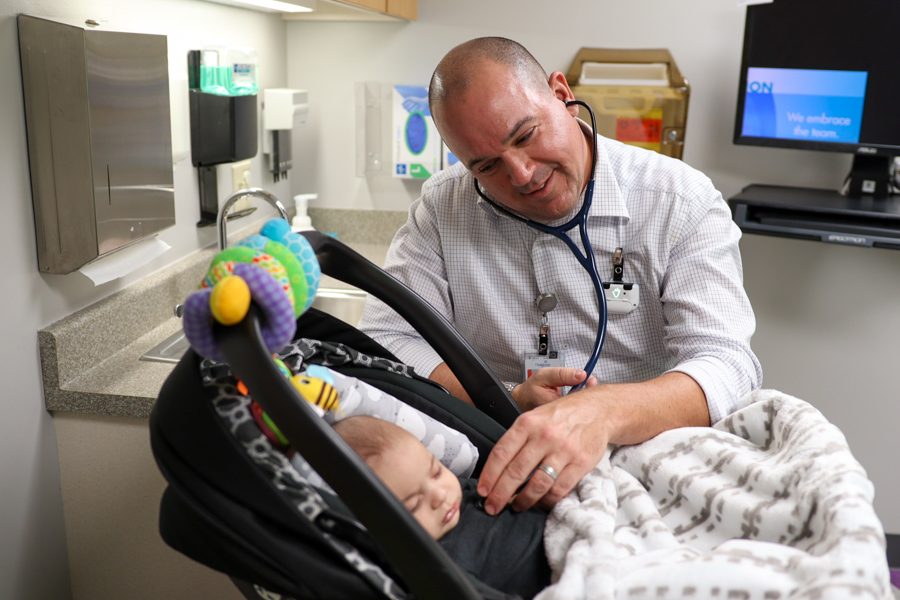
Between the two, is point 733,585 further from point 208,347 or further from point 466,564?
point 208,347

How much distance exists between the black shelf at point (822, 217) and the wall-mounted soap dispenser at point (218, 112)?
136cm

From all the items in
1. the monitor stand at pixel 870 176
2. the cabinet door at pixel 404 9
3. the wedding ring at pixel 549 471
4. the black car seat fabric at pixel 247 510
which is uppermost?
the cabinet door at pixel 404 9

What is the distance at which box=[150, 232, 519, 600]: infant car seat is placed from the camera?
0.55 metres

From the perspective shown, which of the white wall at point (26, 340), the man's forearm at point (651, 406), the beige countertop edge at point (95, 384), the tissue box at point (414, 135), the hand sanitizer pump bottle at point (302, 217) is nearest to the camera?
the man's forearm at point (651, 406)

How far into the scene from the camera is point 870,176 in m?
2.11

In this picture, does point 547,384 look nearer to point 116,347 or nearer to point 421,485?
point 421,485

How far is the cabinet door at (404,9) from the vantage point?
2.05 metres

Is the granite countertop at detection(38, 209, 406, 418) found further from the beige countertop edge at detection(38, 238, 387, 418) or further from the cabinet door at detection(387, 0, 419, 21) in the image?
the cabinet door at detection(387, 0, 419, 21)

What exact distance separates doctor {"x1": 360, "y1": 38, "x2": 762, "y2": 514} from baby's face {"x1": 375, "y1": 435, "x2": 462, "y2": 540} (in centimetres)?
24

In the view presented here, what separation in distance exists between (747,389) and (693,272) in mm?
223

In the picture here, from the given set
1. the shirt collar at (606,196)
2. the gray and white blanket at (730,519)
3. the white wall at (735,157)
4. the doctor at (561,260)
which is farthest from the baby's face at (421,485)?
the white wall at (735,157)

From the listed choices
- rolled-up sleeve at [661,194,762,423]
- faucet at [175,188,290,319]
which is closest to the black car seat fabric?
rolled-up sleeve at [661,194,762,423]

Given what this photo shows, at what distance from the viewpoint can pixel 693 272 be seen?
125 centimetres

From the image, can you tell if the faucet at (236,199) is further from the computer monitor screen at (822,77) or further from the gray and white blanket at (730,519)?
the computer monitor screen at (822,77)
